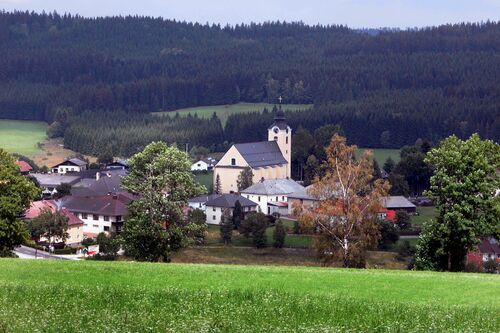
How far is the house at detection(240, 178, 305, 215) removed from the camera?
95875 mm

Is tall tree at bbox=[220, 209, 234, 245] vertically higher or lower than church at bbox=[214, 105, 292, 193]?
lower

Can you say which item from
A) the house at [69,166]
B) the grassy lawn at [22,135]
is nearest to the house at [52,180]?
the house at [69,166]

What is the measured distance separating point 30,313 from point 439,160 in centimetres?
2136

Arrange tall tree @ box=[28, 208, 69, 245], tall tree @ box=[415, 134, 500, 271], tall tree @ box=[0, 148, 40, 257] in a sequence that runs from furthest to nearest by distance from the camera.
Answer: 1. tall tree @ box=[28, 208, 69, 245]
2. tall tree @ box=[0, 148, 40, 257]
3. tall tree @ box=[415, 134, 500, 271]

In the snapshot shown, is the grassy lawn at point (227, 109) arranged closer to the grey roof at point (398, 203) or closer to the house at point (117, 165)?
the house at point (117, 165)

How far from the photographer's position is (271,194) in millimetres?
97188

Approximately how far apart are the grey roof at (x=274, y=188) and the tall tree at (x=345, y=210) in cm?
5698

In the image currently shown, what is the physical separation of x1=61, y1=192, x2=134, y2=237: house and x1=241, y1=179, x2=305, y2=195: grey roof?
19052 mm

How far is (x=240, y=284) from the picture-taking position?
24078 millimetres

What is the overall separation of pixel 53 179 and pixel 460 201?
79163 millimetres

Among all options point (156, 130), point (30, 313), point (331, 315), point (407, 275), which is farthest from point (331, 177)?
point (156, 130)

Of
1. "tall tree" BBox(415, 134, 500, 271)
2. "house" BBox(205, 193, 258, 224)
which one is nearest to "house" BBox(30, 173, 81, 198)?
"house" BBox(205, 193, 258, 224)

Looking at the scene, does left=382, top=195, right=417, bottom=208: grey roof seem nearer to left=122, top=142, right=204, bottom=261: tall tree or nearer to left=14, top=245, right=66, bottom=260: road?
left=14, top=245, right=66, bottom=260: road

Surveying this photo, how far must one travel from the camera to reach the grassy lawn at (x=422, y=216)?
84.5 metres
